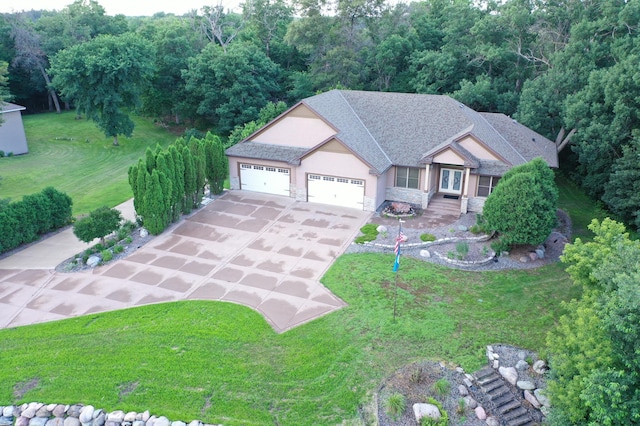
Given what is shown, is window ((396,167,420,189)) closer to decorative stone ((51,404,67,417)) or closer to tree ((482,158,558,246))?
tree ((482,158,558,246))

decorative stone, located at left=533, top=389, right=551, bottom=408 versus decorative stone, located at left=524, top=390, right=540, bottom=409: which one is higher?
decorative stone, located at left=533, top=389, right=551, bottom=408

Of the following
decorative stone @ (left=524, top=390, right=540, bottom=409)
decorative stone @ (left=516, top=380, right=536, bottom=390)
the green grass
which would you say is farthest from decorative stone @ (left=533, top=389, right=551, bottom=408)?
the green grass

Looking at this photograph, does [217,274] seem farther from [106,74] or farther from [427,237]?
[106,74]

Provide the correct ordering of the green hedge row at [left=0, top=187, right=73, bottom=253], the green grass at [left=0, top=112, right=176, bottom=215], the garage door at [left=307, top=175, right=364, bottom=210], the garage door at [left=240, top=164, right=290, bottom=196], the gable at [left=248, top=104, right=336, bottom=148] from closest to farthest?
the green hedge row at [left=0, top=187, right=73, bottom=253] < the garage door at [left=307, top=175, right=364, bottom=210] < the gable at [left=248, top=104, right=336, bottom=148] < the garage door at [left=240, top=164, right=290, bottom=196] < the green grass at [left=0, top=112, right=176, bottom=215]

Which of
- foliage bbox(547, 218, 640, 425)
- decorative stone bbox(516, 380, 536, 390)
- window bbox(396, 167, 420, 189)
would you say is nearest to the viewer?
foliage bbox(547, 218, 640, 425)

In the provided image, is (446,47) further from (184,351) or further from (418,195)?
(184,351)

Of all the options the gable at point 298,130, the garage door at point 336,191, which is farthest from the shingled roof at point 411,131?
the garage door at point 336,191
